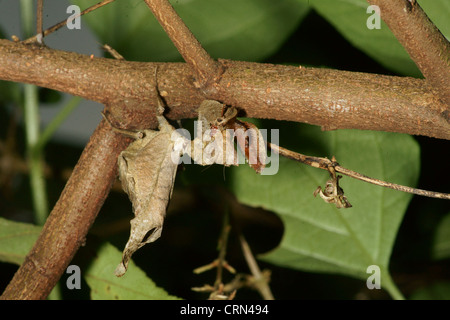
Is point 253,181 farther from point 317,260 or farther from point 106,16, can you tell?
point 106,16

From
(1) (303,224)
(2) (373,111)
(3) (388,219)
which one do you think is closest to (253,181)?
(1) (303,224)

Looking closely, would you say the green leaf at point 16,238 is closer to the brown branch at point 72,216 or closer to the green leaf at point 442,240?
the brown branch at point 72,216

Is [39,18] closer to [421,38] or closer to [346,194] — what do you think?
[421,38]

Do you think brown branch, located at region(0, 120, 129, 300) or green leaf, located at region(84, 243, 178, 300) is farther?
green leaf, located at region(84, 243, 178, 300)

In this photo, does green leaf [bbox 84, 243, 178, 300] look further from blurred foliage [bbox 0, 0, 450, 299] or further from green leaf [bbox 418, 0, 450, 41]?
green leaf [bbox 418, 0, 450, 41]

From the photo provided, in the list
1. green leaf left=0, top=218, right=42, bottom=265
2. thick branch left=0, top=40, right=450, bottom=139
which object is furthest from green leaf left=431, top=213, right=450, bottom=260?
green leaf left=0, top=218, right=42, bottom=265
